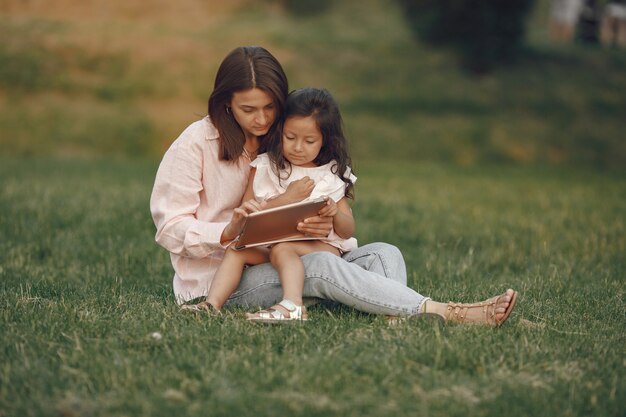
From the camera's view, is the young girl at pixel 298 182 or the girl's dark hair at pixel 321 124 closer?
the young girl at pixel 298 182

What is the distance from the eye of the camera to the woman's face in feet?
17.1

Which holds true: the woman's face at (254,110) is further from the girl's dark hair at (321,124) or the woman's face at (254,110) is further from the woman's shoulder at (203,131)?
the woman's shoulder at (203,131)

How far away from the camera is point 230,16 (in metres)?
27.7

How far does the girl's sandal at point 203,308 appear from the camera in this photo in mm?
4900

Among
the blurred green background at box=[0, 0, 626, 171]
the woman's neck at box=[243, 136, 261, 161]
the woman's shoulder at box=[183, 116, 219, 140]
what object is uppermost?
the woman's shoulder at box=[183, 116, 219, 140]

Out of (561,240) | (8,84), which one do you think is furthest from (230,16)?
(561,240)

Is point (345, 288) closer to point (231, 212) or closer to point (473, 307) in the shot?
point (473, 307)

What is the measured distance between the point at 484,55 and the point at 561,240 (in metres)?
15.4

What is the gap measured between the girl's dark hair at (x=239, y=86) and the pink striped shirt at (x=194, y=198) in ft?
0.30

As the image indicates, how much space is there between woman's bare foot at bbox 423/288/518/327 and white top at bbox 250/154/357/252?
0.92 m

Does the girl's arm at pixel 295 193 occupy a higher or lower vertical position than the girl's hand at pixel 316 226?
higher

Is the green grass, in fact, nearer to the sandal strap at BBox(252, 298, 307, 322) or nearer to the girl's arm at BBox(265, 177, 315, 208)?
the sandal strap at BBox(252, 298, 307, 322)

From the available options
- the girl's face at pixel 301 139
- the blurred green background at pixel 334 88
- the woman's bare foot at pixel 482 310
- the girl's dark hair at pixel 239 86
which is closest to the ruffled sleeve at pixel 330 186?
the girl's face at pixel 301 139

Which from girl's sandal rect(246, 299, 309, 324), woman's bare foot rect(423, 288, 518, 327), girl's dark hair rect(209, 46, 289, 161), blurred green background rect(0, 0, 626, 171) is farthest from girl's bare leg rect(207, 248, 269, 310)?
blurred green background rect(0, 0, 626, 171)
